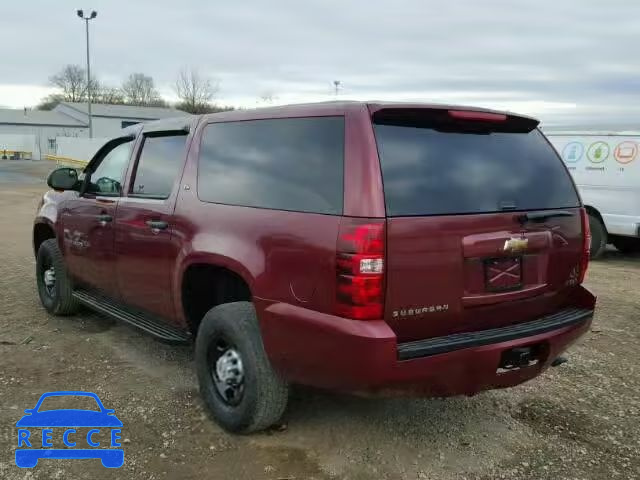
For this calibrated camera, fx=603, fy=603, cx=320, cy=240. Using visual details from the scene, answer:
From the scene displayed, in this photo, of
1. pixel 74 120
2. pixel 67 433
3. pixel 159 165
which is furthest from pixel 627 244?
pixel 74 120

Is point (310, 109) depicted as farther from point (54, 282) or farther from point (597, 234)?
point (597, 234)

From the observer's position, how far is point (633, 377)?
4.41 m

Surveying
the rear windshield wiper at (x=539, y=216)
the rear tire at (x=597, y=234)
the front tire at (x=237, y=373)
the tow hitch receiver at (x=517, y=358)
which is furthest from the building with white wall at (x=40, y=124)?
the tow hitch receiver at (x=517, y=358)

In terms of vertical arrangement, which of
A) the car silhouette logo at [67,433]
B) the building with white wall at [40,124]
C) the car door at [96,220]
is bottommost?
the car silhouette logo at [67,433]

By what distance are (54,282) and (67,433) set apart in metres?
2.45

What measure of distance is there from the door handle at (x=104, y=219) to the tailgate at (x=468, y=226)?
241cm

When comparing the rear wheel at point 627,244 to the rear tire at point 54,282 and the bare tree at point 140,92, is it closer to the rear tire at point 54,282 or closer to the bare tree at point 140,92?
the rear tire at point 54,282

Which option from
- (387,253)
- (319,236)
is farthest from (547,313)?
(319,236)

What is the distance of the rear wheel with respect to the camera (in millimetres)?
9938

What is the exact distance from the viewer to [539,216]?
3.19 m

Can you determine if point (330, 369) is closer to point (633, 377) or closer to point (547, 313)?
point (547, 313)

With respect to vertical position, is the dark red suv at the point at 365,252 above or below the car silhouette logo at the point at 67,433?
above

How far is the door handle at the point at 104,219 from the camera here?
14.5ft

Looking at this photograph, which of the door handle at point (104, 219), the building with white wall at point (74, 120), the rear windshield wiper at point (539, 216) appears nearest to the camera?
the rear windshield wiper at point (539, 216)
